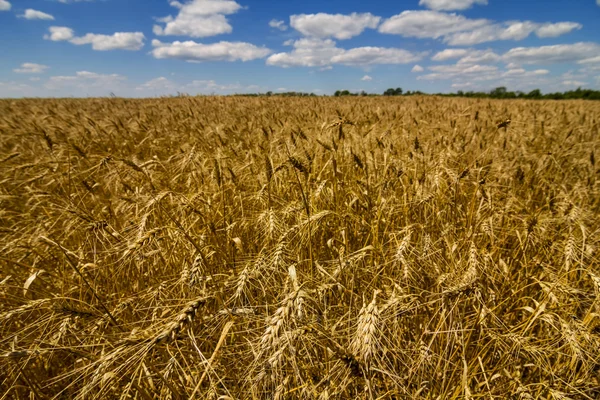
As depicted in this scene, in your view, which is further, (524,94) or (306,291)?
(524,94)

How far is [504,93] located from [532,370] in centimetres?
3013

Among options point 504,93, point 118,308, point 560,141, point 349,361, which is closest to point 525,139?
point 560,141

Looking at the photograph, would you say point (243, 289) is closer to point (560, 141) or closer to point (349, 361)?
point (349, 361)

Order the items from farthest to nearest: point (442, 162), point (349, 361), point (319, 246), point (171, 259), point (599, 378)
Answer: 1. point (442, 162)
2. point (319, 246)
3. point (171, 259)
4. point (599, 378)
5. point (349, 361)

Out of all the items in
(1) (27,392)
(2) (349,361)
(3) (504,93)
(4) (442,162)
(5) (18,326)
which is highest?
(3) (504,93)

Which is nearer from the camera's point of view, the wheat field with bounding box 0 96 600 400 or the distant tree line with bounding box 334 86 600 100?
the wheat field with bounding box 0 96 600 400

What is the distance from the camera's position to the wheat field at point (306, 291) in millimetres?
1121

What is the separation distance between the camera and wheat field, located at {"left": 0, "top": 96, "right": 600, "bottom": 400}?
1.12 meters

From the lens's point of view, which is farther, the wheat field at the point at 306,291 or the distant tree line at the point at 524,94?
the distant tree line at the point at 524,94

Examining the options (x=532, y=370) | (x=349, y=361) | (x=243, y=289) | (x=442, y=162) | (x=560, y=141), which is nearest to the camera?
(x=349, y=361)

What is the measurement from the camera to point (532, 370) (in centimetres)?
148

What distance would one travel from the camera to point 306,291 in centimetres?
120

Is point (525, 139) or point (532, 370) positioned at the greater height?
point (525, 139)

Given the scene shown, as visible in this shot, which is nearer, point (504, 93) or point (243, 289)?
point (243, 289)
